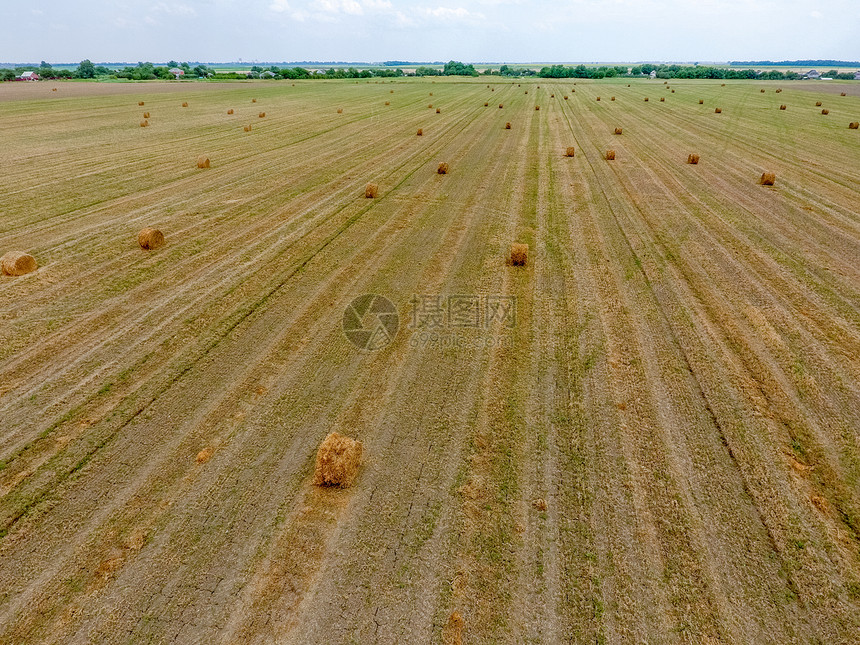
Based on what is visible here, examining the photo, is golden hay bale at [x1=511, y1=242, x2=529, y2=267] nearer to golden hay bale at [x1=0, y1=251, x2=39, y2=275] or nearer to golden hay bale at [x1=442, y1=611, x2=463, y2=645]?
golden hay bale at [x1=442, y1=611, x2=463, y2=645]

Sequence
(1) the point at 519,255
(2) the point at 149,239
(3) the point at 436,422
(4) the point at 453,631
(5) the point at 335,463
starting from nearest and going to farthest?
(4) the point at 453,631
(5) the point at 335,463
(3) the point at 436,422
(1) the point at 519,255
(2) the point at 149,239

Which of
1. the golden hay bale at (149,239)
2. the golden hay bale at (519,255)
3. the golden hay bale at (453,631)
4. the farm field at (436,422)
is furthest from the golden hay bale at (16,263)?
the golden hay bale at (453,631)

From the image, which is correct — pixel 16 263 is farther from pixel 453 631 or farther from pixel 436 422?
pixel 453 631

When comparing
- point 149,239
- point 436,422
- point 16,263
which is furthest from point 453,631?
point 16,263

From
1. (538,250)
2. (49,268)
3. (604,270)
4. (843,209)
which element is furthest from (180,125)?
(843,209)

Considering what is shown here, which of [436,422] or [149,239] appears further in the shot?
[149,239]

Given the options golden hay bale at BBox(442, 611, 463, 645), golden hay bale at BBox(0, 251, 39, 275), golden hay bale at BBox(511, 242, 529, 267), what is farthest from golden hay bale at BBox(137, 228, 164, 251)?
golden hay bale at BBox(442, 611, 463, 645)

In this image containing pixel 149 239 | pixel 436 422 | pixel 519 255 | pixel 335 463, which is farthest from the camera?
pixel 149 239
